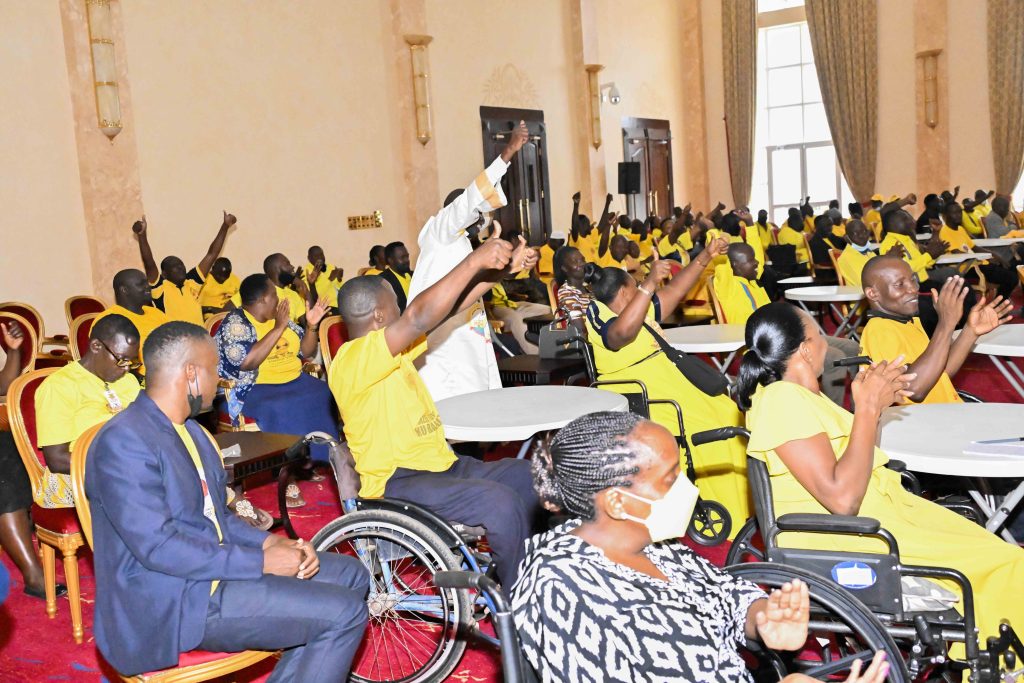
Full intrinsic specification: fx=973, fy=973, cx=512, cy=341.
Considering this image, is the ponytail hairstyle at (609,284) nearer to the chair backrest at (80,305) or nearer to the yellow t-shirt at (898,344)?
the yellow t-shirt at (898,344)

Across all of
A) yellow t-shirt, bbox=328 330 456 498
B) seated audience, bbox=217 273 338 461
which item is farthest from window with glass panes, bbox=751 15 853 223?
yellow t-shirt, bbox=328 330 456 498

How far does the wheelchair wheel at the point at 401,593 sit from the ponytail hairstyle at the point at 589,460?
930mm

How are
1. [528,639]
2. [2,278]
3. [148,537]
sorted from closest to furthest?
[528,639] → [148,537] → [2,278]

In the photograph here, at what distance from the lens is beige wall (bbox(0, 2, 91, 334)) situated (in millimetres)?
7844

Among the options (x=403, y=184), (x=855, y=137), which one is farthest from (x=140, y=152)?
(x=855, y=137)

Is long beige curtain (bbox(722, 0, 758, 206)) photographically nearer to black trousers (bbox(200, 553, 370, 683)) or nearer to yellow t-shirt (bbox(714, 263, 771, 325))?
yellow t-shirt (bbox(714, 263, 771, 325))

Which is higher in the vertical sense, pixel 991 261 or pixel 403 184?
pixel 403 184

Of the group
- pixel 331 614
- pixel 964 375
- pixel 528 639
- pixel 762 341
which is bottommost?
pixel 964 375

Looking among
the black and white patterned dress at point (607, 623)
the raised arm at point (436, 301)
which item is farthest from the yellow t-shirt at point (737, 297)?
the black and white patterned dress at point (607, 623)

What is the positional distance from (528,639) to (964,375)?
6397 mm

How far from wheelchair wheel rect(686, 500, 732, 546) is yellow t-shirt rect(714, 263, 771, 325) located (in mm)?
2118

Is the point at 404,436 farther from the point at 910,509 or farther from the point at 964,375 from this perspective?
the point at 964,375

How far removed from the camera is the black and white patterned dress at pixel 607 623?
1627mm

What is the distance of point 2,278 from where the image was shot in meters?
7.81
